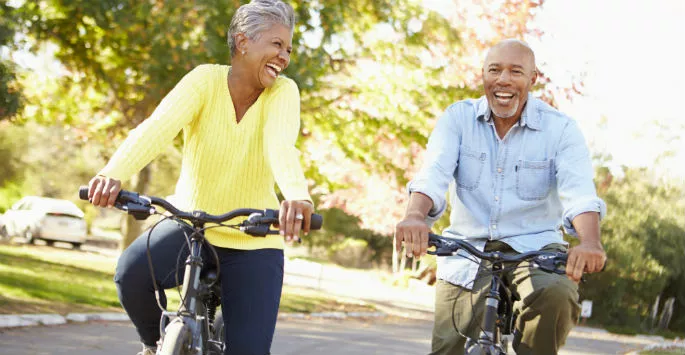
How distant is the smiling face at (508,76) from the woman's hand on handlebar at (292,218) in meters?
1.39

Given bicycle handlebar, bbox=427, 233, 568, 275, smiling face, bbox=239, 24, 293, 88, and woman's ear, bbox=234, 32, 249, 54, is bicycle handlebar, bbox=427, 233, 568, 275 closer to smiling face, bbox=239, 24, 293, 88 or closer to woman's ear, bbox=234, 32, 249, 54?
smiling face, bbox=239, 24, 293, 88

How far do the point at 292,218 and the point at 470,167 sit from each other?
1.37 m

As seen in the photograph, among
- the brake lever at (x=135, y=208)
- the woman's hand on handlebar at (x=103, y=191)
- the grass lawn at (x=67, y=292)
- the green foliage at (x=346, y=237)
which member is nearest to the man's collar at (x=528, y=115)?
the brake lever at (x=135, y=208)

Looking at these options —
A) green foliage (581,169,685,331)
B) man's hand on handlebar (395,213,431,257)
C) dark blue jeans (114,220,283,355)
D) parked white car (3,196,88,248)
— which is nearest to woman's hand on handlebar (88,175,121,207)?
dark blue jeans (114,220,283,355)

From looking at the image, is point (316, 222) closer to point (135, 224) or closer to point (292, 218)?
point (292, 218)

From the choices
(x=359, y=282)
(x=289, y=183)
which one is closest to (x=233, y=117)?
(x=289, y=183)

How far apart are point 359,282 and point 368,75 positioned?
49.5 ft

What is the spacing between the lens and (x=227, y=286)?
4.17 metres

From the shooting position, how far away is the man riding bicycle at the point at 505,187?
418 cm

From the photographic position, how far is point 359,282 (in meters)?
33.2

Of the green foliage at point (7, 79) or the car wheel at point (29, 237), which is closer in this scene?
the green foliage at point (7, 79)

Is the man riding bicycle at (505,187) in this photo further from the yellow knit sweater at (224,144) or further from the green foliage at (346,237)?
the green foliage at (346,237)

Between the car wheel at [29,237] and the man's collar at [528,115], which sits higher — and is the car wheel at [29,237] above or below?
below

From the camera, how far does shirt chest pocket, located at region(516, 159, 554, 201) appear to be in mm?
4457
